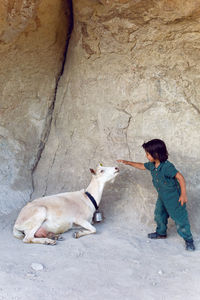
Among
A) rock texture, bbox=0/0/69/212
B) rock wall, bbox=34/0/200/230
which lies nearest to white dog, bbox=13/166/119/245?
rock wall, bbox=34/0/200/230

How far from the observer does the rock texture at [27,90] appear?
546cm

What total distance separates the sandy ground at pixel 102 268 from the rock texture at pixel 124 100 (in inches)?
30.7

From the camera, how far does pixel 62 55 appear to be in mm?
5980

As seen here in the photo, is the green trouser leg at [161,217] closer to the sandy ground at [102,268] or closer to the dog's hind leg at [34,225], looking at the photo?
the sandy ground at [102,268]

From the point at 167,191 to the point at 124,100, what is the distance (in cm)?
157

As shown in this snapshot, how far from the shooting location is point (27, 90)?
584 cm

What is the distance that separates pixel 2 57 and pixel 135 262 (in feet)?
11.9

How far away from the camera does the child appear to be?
4148 millimetres

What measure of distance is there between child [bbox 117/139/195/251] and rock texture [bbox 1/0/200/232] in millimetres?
395

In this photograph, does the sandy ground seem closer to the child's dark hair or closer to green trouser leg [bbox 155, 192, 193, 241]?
green trouser leg [bbox 155, 192, 193, 241]

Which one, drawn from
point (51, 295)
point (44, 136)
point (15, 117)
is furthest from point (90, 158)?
point (51, 295)

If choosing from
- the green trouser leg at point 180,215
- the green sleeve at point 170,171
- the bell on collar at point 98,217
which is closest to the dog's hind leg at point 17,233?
the bell on collar at point 98,217

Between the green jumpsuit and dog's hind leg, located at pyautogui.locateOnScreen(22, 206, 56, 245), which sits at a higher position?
the green jumpsuit

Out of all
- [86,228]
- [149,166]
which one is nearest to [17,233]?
[86,228]
